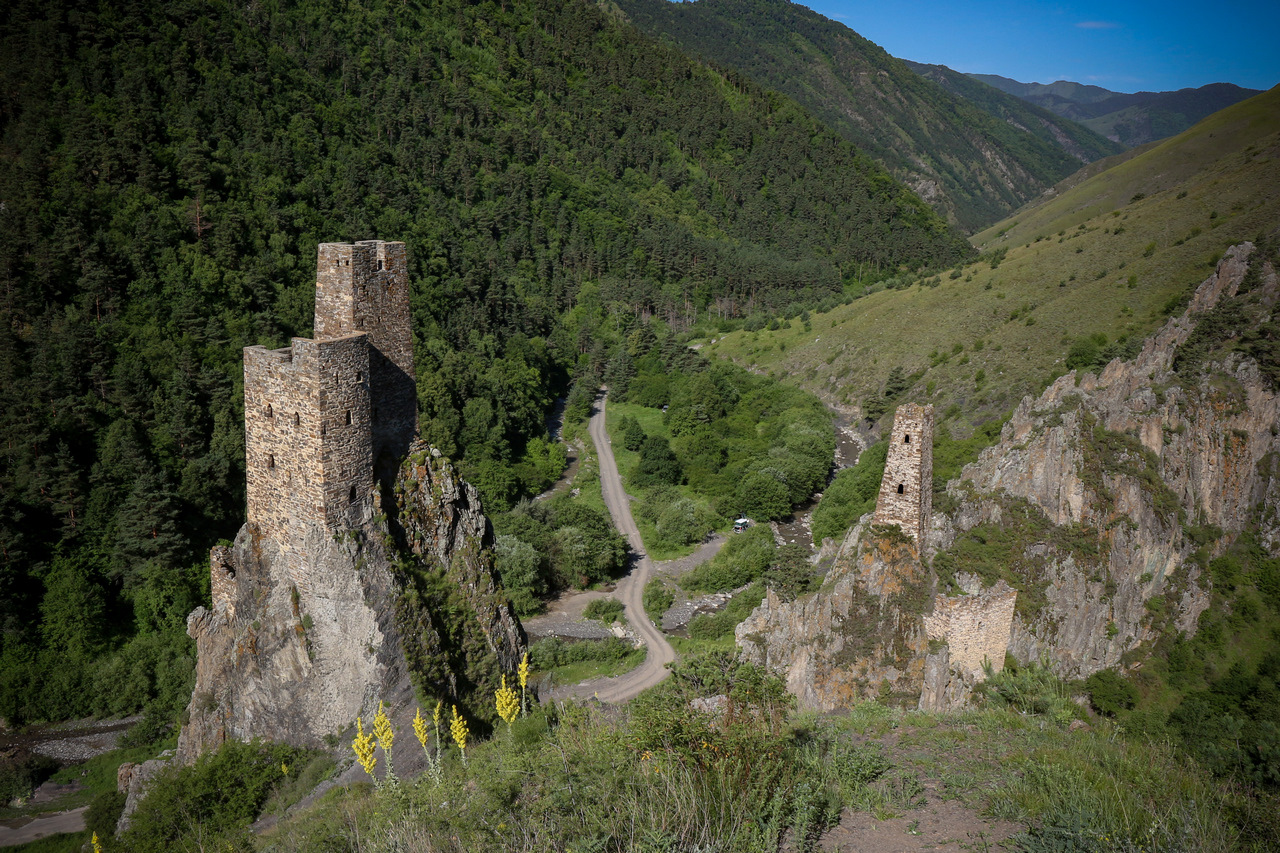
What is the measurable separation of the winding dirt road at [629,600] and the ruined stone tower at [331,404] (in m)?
7.54

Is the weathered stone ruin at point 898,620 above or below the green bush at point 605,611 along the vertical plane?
above

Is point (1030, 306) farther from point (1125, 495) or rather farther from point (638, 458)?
point (1125, 495)

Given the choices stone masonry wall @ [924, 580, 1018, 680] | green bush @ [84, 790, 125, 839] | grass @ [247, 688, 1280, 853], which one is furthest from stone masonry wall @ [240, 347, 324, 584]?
stone masonry wall @ [924, 580, 1018, 680]

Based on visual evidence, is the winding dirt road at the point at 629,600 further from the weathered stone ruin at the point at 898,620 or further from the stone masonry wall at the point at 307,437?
the stone masonry wall at the point at 307,437

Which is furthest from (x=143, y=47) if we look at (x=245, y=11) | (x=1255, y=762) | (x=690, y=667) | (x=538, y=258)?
(x=1255, y=762)

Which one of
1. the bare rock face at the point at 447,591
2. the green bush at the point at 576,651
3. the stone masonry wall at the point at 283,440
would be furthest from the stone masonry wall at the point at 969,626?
the green bush at the point at 576,651

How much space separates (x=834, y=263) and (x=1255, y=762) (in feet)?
452

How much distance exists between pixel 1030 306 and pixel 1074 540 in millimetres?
53170

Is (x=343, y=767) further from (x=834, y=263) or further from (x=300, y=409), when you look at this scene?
(x=834, y=263)

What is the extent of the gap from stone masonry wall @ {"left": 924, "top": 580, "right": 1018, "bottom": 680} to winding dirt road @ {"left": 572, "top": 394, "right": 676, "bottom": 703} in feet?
23.9

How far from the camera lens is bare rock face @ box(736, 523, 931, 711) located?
19656mm

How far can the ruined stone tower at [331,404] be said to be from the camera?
54.2 feet

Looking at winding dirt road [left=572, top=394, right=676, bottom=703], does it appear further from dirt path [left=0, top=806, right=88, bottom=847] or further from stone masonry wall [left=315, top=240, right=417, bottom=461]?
dirt path [left=0, top=806, right=88, bottom=847]

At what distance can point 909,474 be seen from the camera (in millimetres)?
20312
